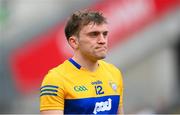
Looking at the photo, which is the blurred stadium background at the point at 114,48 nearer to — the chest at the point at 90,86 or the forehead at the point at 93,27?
the chest at the point at 90,86

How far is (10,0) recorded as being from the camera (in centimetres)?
1169

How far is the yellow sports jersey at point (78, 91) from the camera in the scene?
5316mm

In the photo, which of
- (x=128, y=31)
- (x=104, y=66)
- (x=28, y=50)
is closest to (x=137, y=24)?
(x=128, y=31)

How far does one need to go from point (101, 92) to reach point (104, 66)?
284 mm

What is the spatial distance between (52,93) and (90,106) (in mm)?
267

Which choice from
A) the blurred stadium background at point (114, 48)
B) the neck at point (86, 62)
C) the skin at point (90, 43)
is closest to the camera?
the skin at point (90, 43)

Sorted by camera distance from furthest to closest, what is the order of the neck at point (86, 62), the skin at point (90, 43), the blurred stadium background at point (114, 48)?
1. the blurred stadium background at point (114, 48)
2. the neck at point (86, 62)
3. the skin at point (90, 43)

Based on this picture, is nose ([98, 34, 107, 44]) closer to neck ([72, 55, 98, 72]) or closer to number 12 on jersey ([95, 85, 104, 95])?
neck ([72, 55, 98, 72])

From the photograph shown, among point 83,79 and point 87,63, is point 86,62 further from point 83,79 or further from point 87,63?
point 83,79

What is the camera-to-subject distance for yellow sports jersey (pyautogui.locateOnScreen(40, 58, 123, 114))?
5316 millimetres

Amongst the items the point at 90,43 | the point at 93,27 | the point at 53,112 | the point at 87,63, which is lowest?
the point at 53,112

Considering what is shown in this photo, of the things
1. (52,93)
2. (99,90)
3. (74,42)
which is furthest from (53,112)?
(74,42)

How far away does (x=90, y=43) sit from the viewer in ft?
17.8

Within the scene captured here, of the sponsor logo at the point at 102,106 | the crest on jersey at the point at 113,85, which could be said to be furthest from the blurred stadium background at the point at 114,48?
the sponsor logo at the point at 102,106
